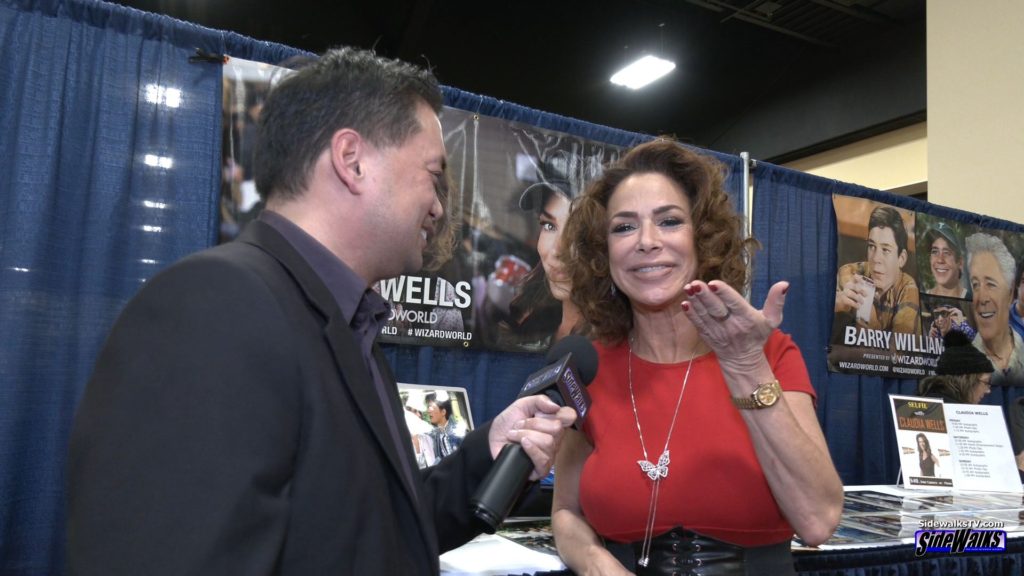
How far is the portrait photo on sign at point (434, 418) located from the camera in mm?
2195

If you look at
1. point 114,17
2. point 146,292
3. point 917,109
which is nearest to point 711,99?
point 917,109

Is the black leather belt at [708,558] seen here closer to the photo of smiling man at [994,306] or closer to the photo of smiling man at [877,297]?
the photo of smiling man at [877,297]

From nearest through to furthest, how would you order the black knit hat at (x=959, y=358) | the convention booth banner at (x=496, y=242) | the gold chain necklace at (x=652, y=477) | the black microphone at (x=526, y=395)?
the black microphone at (x=526, y=395), the gold chain necklace at (x=652, y=477), the convention booth banner at (x=496, y=242), the black knit hat at (x=959, y=358)

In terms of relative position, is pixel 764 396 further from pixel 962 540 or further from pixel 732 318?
pixel 962 540

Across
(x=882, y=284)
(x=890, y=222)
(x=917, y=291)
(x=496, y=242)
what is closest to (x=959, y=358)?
(x=917, y=291)

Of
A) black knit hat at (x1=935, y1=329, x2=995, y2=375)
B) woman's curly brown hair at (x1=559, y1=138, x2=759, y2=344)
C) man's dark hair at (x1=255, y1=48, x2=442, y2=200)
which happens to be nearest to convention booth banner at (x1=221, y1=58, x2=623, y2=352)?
woman's curly brown hair at (x1=559, y1=138, x2=759, y2=344)

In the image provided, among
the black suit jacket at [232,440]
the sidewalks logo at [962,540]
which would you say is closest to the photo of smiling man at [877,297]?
the sidewalks logo at [962,540]

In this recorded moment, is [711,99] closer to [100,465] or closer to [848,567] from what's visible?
[848,567]

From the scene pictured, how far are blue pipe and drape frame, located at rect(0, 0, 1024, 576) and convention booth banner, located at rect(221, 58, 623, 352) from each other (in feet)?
2.20

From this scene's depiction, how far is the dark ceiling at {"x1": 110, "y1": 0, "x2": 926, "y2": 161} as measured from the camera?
19.6 ft

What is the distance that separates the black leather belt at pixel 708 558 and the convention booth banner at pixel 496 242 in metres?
1.14

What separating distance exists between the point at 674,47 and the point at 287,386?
22.3 ft

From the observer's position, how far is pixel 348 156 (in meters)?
1.00

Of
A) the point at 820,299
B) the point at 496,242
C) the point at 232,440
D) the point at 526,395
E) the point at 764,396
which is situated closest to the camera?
the point at 232,440
